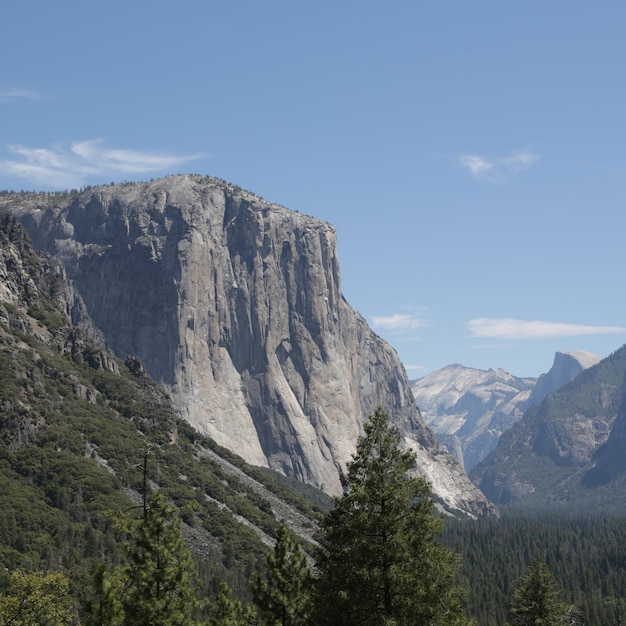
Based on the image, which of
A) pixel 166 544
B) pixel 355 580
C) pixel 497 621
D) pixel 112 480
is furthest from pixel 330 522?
pixel 112 480

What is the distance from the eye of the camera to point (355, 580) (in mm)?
38625

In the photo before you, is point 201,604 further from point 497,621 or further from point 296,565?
point 497,621

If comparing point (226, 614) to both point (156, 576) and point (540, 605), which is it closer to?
point (156, 576)

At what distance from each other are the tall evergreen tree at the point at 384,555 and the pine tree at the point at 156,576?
8569 mm

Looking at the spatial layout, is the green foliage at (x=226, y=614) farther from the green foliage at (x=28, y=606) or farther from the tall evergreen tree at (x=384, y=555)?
the tall evergreen tree at (x=384, y=555)

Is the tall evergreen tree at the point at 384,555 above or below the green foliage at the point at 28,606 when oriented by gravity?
above

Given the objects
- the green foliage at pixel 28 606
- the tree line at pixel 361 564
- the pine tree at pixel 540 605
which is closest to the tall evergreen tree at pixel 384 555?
the tree line at pixel 361 564

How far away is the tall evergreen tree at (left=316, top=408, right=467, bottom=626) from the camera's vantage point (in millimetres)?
37750

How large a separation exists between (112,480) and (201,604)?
156m

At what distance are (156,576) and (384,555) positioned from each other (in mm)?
13581

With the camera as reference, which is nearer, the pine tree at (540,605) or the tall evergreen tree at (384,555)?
the tall evergreen tree at (384,555)

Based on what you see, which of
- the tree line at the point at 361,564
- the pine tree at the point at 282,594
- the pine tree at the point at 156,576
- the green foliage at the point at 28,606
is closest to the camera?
the tree line at the point at 361,564

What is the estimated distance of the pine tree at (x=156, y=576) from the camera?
43656 mm

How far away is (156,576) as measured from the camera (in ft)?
147
